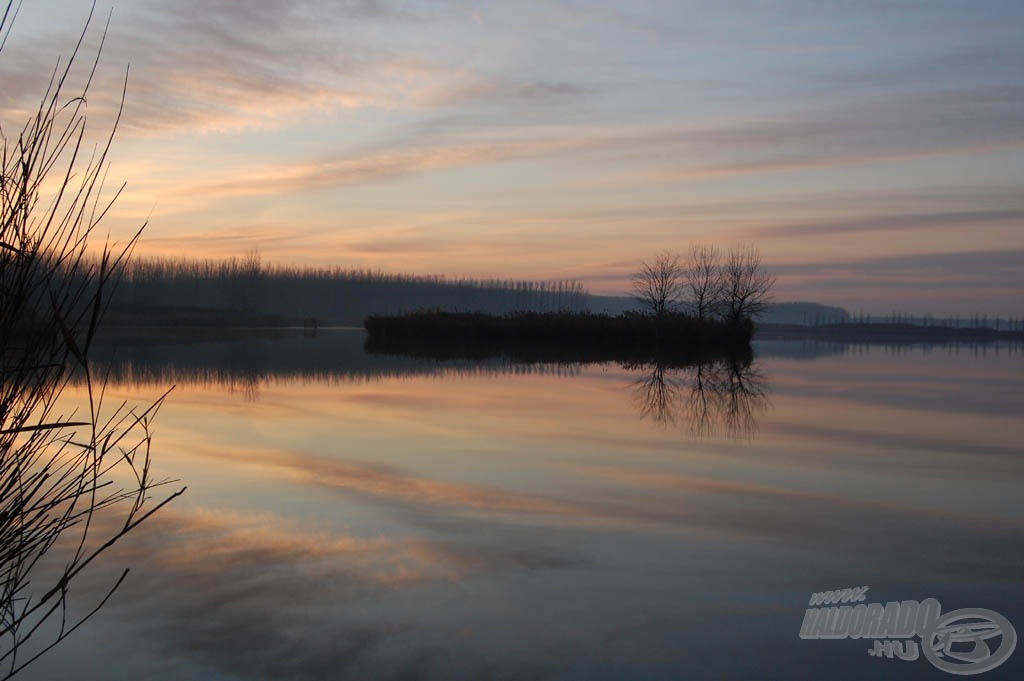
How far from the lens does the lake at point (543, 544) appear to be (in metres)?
3.68

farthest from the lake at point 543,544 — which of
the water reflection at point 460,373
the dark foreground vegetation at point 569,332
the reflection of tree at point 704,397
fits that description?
the dark foreground vegetation at point 569,332

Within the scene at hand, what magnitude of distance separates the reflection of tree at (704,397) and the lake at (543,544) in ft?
0.57

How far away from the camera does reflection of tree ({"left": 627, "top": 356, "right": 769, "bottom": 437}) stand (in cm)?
1117

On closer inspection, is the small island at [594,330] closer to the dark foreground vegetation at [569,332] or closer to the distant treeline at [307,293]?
the dark foreground vegetation at [569,332]

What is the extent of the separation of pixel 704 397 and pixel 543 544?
958cm

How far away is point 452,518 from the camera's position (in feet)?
19.6

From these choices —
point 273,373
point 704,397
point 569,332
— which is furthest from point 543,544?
point 569,332

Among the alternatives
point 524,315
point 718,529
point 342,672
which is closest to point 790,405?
point 718,529

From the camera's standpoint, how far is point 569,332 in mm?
36062

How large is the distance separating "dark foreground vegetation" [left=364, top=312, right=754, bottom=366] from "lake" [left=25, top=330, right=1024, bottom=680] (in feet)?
74.5

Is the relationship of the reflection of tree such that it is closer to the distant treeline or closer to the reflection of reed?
the reflection of reed

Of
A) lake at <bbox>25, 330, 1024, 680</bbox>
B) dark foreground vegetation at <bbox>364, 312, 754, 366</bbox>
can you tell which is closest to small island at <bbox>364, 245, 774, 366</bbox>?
dark foreground vegetation at <bbox>364, 312, 754, 366</bbox>

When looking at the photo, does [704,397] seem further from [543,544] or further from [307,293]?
[307,293]

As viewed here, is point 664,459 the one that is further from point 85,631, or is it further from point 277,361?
point 277,361
